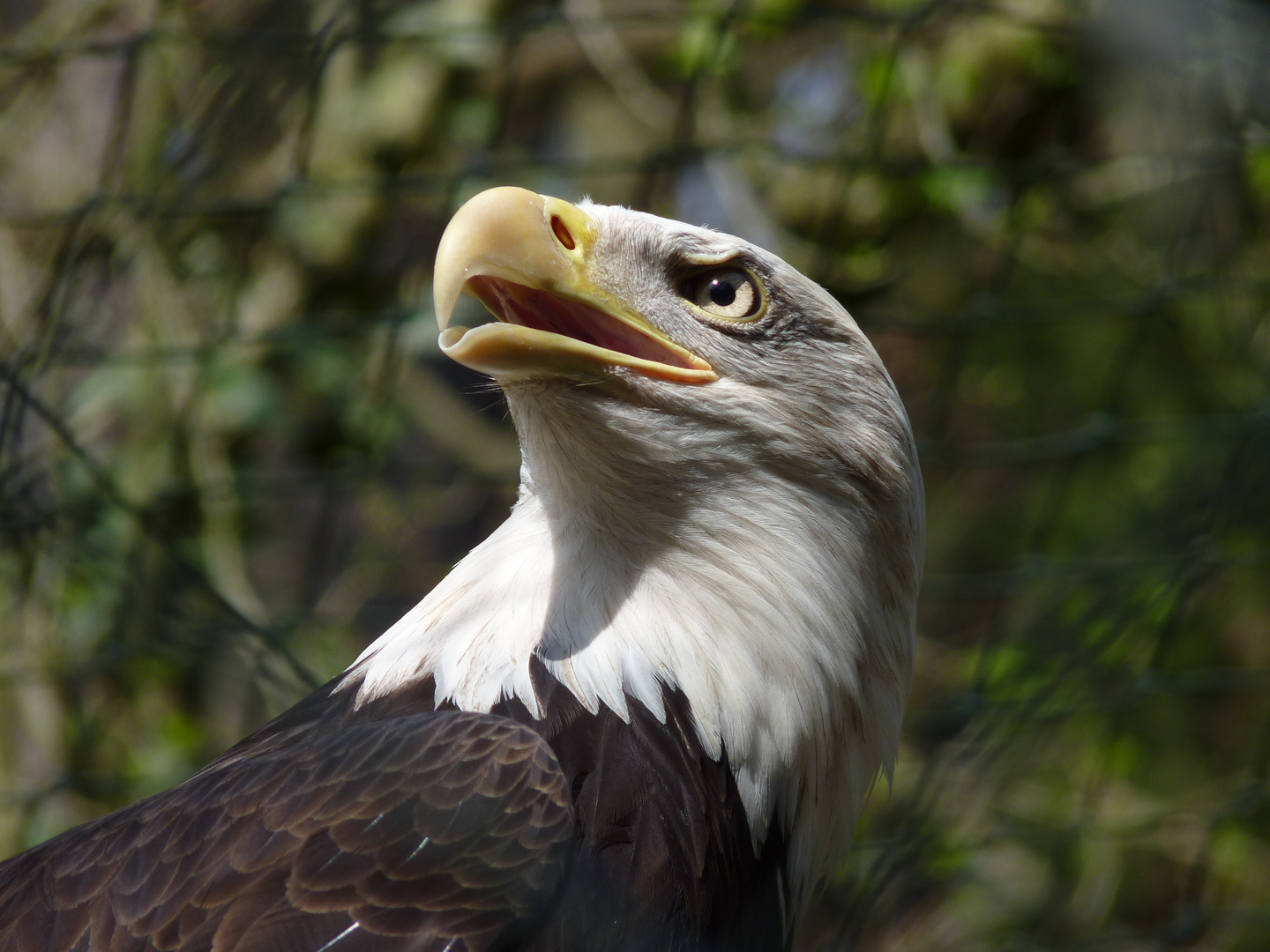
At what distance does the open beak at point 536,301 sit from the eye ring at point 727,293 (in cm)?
9

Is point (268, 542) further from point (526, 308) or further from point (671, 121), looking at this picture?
Result: point (526, 308)

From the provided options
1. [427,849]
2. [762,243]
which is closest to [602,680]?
[427,849]

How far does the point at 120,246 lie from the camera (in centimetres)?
263

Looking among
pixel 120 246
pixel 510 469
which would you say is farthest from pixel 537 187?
pixel 120 246

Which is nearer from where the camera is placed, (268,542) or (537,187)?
(537,187)

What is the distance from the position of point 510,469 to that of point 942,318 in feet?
4.30

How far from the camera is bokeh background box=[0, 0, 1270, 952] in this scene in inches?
112

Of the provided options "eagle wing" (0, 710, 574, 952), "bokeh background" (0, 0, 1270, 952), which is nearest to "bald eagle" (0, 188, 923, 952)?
"eagle wing" (0, 710, 574, 952)

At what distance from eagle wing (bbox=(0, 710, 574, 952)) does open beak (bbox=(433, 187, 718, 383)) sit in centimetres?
39

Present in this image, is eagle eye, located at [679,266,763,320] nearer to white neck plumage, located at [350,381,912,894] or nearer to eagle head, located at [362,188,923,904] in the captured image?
eagle head, located at [362,188,923,904]

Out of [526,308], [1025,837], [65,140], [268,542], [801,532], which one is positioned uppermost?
[65,140]

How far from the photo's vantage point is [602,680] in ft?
4.38

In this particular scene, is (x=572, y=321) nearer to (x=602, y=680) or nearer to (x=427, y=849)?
(x=602, y=680)

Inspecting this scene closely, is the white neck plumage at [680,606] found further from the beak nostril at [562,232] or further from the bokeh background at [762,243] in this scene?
the bokeh background at [762,243]
